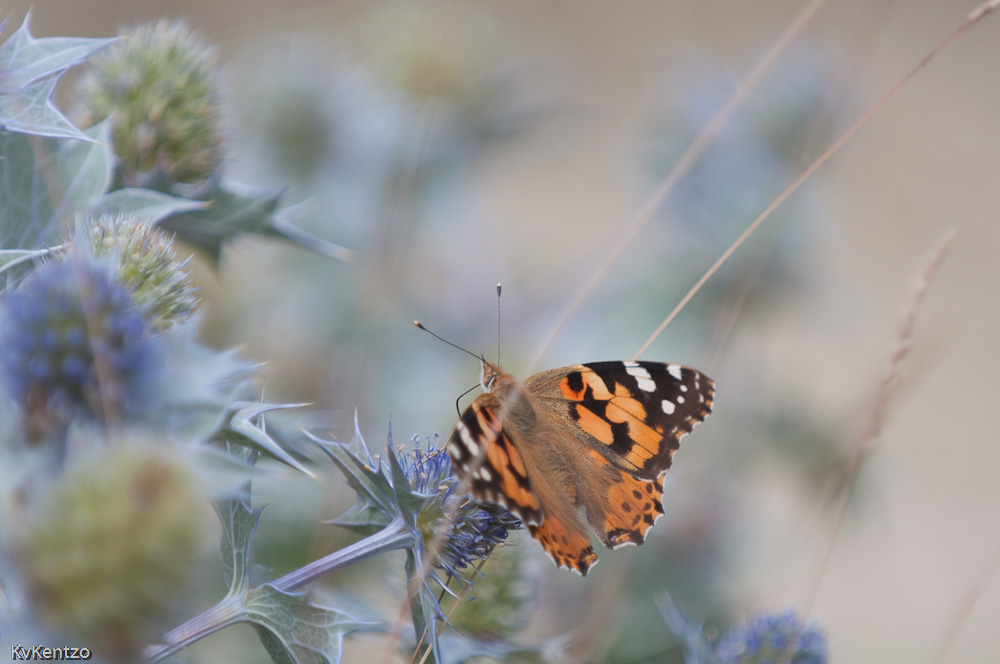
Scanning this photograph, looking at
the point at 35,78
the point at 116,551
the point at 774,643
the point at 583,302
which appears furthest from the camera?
the point at 583,302

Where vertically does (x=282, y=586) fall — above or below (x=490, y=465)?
below

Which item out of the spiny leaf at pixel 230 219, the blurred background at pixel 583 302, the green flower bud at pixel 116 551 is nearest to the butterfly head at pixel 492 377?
the blurred background at pixel 583 302

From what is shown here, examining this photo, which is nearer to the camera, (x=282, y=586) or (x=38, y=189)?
(x=282, y=586)

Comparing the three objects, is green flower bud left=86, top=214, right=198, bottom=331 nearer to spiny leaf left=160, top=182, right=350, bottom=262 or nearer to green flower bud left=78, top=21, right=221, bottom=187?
spiny leaf left=160, top=182, right=350, bottom=262

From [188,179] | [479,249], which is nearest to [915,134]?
[479,249]

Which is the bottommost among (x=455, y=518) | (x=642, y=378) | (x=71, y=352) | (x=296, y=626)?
(x=296, y=626)

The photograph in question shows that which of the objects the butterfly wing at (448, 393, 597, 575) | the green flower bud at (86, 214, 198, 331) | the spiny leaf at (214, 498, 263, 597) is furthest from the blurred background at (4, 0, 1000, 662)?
the spiny leaf at (214, 498, 263, 597)

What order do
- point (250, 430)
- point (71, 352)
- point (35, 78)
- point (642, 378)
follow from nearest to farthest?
point (71, 352) → point (250, 430) → point (35, 78) → point (642, 378)

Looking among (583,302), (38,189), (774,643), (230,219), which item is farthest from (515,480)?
(583,302)

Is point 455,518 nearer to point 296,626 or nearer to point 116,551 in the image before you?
point 296,626
